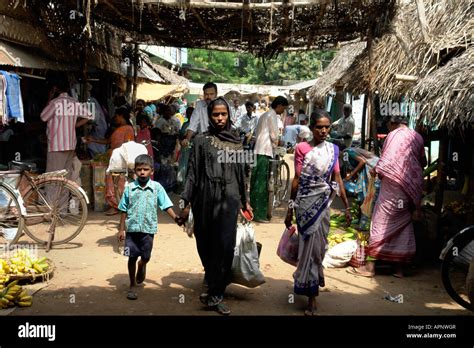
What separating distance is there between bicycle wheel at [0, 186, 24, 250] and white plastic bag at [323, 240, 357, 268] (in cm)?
403

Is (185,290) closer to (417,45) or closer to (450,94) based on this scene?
(450,94)

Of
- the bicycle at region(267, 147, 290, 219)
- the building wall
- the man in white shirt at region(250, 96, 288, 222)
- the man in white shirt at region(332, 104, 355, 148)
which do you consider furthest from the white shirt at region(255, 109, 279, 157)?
the building wall

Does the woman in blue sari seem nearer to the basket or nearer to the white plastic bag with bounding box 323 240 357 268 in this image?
the white plastic bag with bounding box 323 240 357 268

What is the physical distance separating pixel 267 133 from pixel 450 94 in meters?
3.78

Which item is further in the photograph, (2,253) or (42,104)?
(42,104)

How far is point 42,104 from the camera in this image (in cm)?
1019

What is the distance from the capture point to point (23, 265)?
5.60 metres

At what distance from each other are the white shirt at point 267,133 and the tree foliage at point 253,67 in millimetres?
37879

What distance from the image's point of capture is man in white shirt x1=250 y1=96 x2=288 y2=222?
357 inches

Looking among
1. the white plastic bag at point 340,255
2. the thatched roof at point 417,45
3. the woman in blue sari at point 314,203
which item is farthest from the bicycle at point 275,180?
the woman in blue sari at point 314,203

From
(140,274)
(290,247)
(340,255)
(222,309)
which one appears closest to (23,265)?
(140,274)

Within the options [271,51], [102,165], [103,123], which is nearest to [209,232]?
[102,165]

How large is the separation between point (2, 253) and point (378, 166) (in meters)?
4.75

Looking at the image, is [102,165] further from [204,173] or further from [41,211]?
[204,173]
